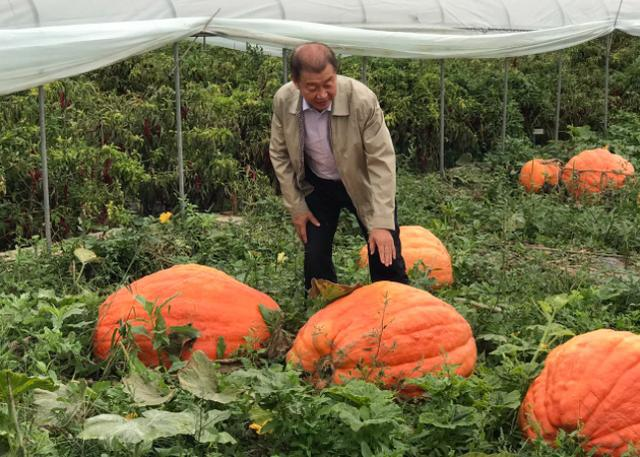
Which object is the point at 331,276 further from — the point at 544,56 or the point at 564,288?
the point at 544,56

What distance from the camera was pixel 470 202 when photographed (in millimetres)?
8234

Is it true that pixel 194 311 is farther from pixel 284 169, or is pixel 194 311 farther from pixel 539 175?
pixel 539 175

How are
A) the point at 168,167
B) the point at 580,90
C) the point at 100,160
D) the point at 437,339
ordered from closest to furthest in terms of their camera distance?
the point at 437,339 → the point at 100,160 → the point at 168,167 → the point at 580,90

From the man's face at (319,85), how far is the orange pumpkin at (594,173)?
4507 millimetres

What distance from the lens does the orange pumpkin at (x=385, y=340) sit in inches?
152

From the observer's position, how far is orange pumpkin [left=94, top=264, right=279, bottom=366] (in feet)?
13.8

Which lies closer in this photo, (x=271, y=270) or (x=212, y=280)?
(x=212, y=280)

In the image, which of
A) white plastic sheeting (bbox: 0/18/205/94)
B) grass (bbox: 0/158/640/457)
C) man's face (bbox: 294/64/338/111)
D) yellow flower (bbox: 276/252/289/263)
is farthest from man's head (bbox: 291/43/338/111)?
white plastic sheeting (bbox: 0/18/205/94)

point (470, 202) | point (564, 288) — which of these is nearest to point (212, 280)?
point (564, 288)

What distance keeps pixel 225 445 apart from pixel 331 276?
5.75ft

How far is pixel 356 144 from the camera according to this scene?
4.61 m

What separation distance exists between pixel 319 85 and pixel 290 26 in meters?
3.28

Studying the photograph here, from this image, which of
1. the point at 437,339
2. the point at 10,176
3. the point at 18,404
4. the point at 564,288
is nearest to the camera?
the point at 18,404

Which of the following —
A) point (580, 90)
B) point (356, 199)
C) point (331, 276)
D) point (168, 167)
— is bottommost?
point (580, 90)
